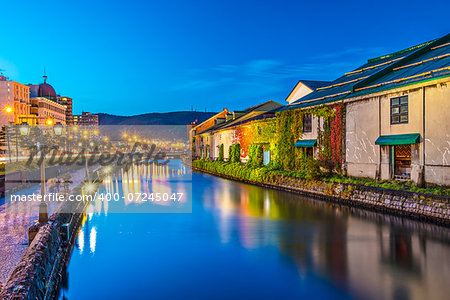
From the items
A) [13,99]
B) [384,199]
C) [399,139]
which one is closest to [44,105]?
[13,99]

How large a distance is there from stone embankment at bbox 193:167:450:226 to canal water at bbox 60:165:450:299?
62 centimetres

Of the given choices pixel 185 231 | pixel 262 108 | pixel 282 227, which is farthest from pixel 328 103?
pixel 262 108

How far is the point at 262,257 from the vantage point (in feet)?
39.0

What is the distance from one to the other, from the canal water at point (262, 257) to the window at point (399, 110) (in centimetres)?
577

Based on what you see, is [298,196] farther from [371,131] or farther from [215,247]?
[215,247]

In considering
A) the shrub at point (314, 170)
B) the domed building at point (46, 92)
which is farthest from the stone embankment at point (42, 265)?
the domed building at point (46, 92)

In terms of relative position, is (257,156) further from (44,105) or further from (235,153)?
(44,105)

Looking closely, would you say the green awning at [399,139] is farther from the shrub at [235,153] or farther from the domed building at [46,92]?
the domed building at [46,92]

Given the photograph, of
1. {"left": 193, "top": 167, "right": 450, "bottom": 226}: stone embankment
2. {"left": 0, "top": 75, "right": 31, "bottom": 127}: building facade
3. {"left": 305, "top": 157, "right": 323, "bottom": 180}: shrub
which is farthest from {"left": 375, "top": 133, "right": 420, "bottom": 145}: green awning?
{"left": 0, "top": 75, "right": 31, "bottom": 127}: building facade

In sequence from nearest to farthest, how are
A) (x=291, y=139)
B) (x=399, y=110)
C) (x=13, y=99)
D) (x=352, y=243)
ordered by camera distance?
(x=352, y=243) < (x=399, y=110) < (x=291, y=139) < (x=13, y=99)

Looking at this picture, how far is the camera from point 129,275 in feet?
34.4

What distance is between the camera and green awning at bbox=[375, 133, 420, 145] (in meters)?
18.2

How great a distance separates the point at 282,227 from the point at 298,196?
8.48m

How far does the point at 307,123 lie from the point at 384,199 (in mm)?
12532
